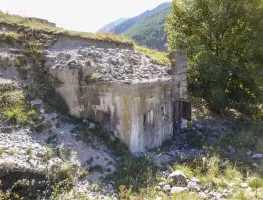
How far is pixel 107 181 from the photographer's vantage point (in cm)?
665

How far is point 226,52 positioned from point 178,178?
28.0 feet

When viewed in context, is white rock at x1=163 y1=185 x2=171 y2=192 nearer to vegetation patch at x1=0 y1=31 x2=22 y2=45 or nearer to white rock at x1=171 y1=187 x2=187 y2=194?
white rock at x1=171 y1=187 x2=187 y2=194

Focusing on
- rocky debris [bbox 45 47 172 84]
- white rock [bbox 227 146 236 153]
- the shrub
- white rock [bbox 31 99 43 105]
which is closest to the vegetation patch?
rocky debris [bbox 45 47 172 84]

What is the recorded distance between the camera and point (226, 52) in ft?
44.2

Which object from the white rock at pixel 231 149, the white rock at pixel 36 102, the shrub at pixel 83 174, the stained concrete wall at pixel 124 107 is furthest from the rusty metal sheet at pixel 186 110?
the white rock at pixel 36 102

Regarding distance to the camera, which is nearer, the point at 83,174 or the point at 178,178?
the point at 83,174

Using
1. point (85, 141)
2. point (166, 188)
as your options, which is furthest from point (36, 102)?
point (166, 188)

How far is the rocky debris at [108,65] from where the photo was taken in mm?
8539

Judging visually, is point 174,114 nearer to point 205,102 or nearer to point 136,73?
point 136,73

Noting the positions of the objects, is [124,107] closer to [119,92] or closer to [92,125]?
[119,92]

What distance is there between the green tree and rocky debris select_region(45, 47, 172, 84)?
11.0 ft

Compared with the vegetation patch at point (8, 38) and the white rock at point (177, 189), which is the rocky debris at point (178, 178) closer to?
the white rock at point (177, 189)

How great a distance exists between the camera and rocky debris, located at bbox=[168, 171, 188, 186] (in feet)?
22.4

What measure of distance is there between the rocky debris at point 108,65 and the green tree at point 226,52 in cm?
336
